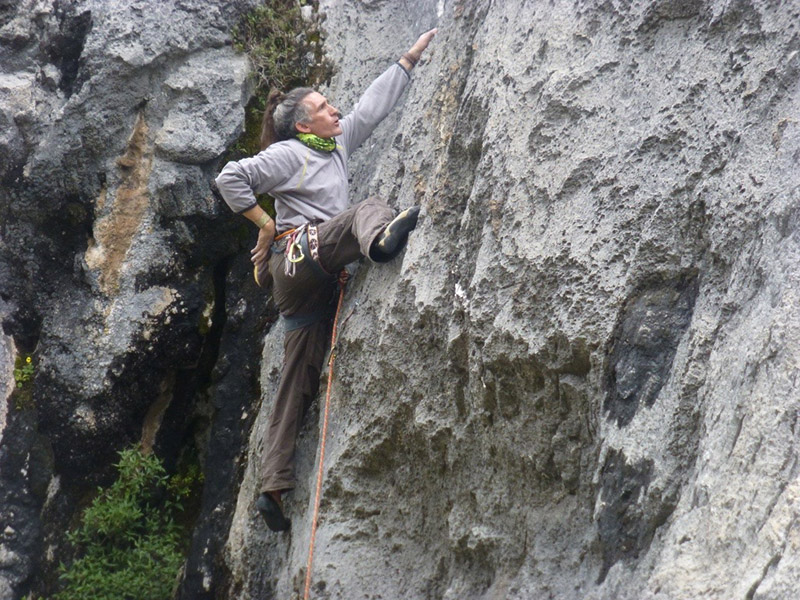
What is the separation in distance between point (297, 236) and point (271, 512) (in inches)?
58.6

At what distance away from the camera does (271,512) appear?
4816 mm

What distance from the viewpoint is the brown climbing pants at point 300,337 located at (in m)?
4.68

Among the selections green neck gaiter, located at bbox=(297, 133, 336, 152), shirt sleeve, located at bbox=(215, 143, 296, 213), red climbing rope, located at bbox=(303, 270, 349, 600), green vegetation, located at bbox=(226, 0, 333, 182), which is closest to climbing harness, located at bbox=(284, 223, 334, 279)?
red climbing rope, located at bbox=(303, 270, 349, 600)

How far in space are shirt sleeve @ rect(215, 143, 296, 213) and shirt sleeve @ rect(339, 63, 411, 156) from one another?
571 millimetres

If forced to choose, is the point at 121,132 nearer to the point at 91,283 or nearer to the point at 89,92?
the point at 89,92

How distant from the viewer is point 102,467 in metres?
6.12

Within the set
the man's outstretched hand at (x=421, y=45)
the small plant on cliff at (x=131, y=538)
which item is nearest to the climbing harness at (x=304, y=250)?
the man's outstretched hand at (x=421, y=45)

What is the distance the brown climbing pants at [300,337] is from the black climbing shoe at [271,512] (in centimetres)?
6

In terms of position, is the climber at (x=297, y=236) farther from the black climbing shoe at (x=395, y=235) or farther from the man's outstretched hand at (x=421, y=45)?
the man's outstretched hand at (x=421, y=45)

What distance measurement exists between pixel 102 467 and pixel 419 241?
3116mm

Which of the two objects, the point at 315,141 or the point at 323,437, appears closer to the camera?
the point at 323,437

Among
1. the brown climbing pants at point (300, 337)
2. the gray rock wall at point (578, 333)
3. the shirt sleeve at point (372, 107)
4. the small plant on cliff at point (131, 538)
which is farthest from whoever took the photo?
the small plant on cliff at point (131, 538)

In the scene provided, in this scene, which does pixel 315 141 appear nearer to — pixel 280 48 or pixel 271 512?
pixel 280 48

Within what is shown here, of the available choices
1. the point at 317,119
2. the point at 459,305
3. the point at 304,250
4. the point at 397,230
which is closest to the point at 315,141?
the point at 317,119
